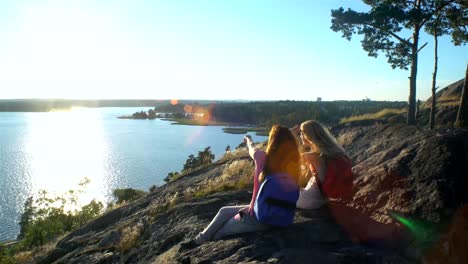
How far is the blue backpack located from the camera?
5.50m

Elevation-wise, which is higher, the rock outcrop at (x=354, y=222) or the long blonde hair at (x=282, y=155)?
the long blonde hair at (x=282, y=155)

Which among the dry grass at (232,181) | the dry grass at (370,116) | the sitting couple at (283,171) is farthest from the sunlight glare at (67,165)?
the sitting couple at (283,171)

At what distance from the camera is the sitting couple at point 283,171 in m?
5.55

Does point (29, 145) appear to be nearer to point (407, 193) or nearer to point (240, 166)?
point (240, 166)

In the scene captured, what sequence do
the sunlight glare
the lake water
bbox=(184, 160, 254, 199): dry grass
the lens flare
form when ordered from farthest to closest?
the sunlight glare → the lake water → bbox=(184, 160, 254, 199): dry grass → the lens flare

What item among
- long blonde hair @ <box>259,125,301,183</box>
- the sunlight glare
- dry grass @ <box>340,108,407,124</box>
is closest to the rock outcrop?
long blonde hair @ <box>259,125,301,183</box>

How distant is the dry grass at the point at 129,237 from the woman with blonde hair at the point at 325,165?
14.6 feet

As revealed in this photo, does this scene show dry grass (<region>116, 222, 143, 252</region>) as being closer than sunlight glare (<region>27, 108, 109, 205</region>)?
Yes

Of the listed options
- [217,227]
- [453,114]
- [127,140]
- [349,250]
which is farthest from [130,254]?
[127,140]

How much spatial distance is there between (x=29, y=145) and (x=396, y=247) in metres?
114

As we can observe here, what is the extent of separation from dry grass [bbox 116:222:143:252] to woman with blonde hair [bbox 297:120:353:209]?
4.46 m

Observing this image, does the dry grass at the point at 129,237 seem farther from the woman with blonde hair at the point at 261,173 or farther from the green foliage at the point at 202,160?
the green foliage at the point at 202,160

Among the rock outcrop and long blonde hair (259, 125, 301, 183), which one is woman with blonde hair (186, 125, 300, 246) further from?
the rock outcrop

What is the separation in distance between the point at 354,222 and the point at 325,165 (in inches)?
38.6
